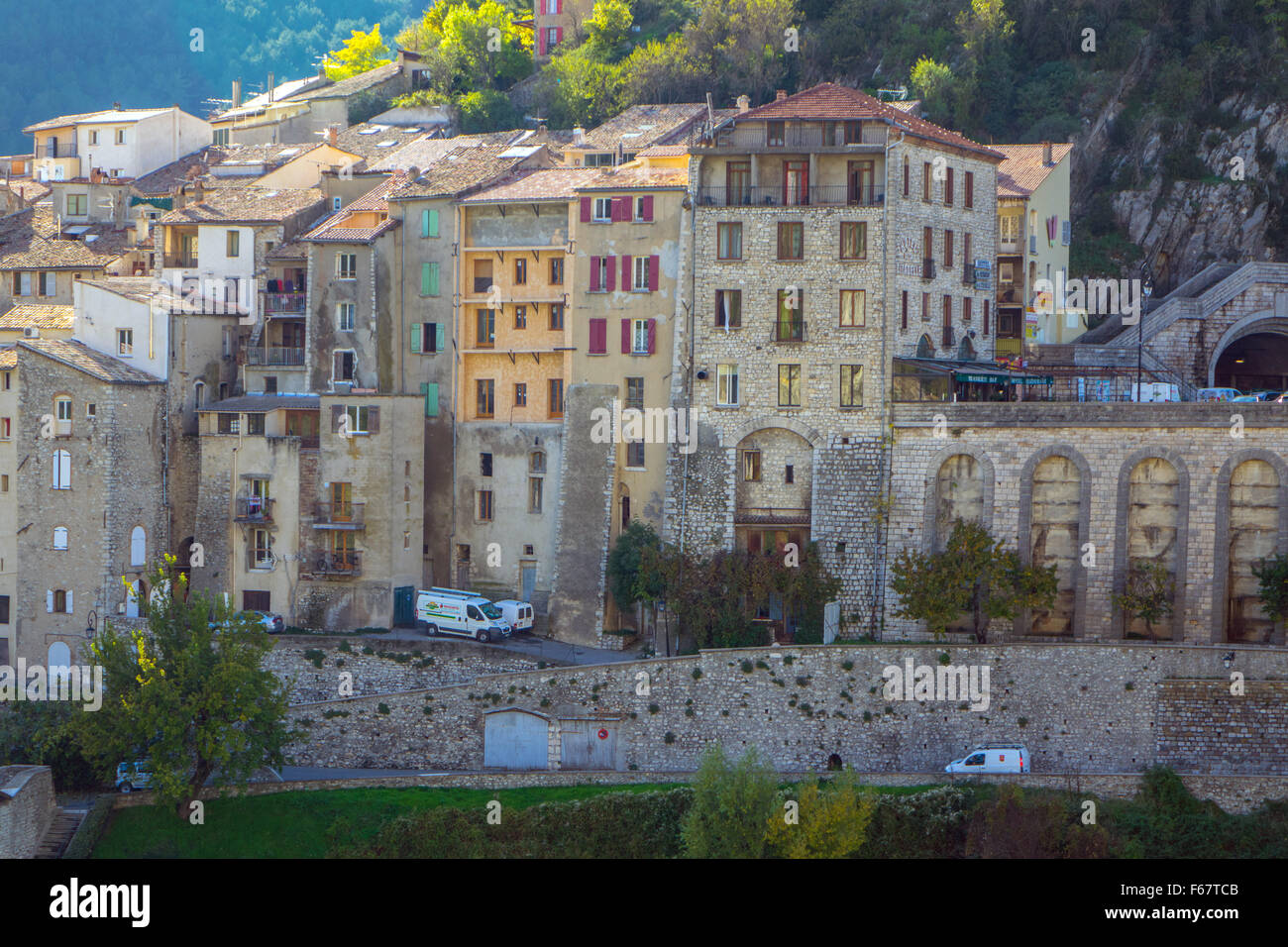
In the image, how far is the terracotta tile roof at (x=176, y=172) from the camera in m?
90.1

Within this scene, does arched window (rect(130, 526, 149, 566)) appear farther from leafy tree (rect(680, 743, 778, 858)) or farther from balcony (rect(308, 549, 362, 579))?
leafy tree (rect(680, 743, 778, 858))

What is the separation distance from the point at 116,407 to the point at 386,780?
65.0 feet

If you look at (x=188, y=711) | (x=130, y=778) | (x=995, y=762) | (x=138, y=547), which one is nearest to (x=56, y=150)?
(x=138, y=547)

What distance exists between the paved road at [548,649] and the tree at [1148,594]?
15496 mm

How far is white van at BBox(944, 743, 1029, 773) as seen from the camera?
172 ft

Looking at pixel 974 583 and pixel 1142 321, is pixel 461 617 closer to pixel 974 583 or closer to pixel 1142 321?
pixel 974 583

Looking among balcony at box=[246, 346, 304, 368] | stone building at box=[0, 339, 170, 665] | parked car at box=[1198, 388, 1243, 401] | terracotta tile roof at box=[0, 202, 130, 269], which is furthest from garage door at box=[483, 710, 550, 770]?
terracotta tile roof at box=[0, 202, 130, 269]

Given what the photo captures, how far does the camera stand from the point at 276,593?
66.6m

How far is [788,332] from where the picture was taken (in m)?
61.9

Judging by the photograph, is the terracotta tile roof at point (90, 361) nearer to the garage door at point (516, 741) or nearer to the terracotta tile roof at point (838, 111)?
the garage door at point (516, 741)

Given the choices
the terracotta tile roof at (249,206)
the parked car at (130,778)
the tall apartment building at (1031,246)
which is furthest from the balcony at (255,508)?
the tall apartment building at (1031,246)

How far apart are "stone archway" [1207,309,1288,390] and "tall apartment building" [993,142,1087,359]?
234 inches

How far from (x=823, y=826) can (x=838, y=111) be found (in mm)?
24863

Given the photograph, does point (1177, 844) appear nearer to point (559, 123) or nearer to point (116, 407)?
point (116, 407)
